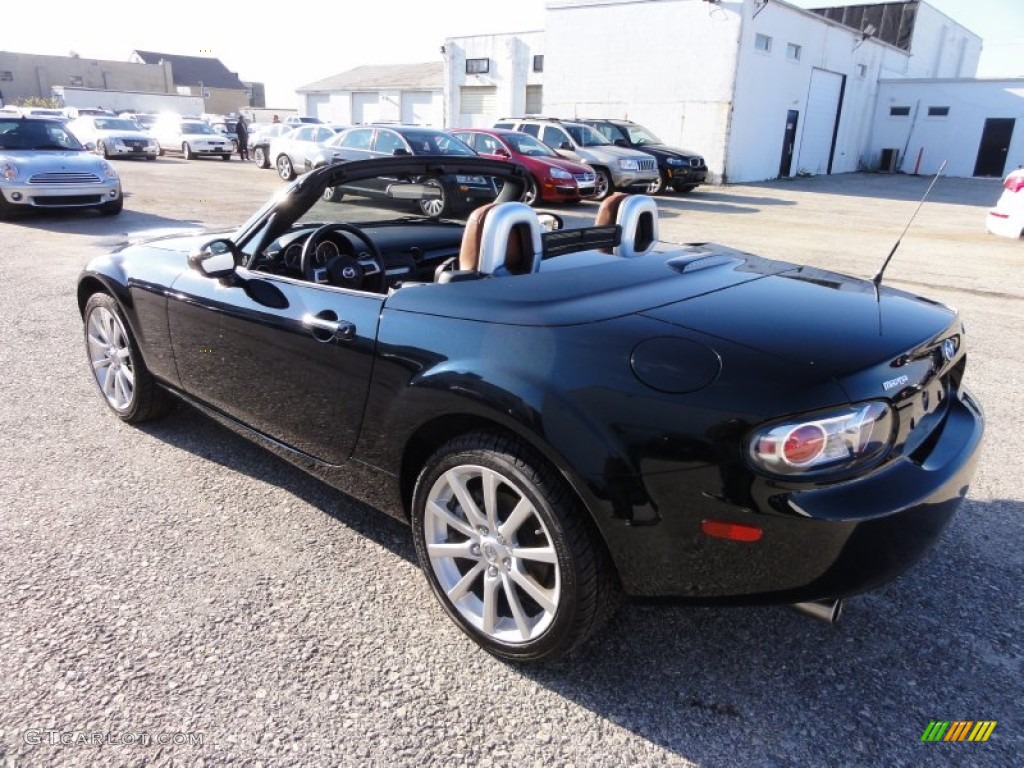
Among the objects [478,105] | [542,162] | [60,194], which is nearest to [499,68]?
[478,105]

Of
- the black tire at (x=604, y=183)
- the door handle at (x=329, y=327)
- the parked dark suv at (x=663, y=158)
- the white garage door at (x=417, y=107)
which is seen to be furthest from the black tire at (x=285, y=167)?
the white garage door at (x=417, y=107)

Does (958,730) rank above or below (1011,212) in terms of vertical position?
below

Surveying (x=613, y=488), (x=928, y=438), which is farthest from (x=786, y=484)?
(x=928, y=438)

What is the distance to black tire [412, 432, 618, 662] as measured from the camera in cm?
205

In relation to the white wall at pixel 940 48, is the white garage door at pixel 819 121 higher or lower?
lower

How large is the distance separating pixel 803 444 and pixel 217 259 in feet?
7.75

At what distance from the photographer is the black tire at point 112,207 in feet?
39.0

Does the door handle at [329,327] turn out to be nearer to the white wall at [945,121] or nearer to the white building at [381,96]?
the white building at [381,96]

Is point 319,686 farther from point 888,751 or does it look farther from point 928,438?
point 928,438

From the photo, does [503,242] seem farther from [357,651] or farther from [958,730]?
[958,730]

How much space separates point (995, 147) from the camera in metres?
30.8

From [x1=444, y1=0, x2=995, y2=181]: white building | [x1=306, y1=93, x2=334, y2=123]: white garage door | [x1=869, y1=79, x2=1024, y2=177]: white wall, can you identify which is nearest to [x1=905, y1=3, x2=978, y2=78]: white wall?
[x1=869, y1=79, x2=1024, y2=177]: white wall

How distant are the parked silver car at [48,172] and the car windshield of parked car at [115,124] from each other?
15.8 m

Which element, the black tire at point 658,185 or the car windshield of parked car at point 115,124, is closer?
the black tire at point 658,185
